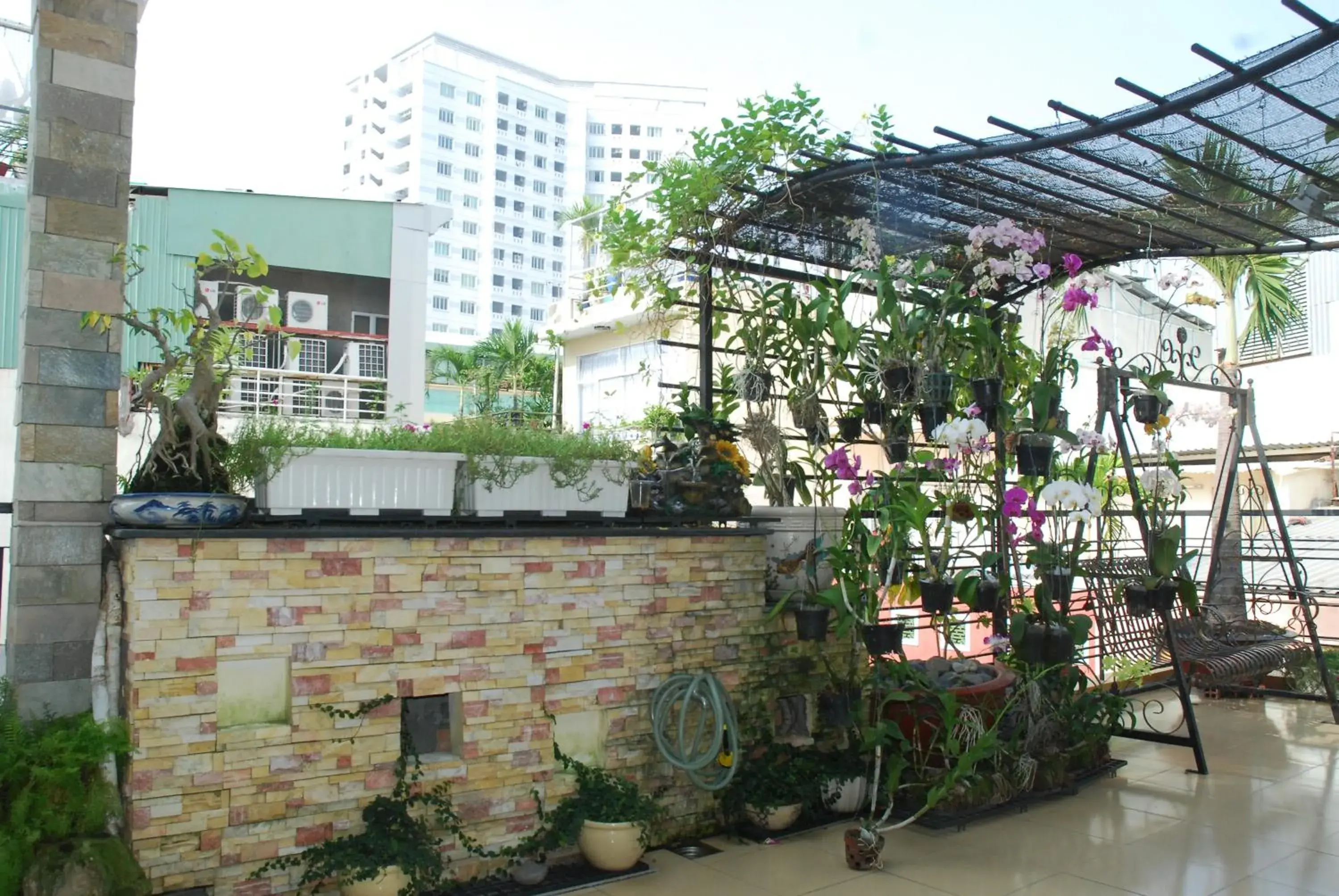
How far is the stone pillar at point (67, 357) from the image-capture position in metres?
3.29

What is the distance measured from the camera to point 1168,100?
150 inches

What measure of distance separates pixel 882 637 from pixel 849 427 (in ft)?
3.85

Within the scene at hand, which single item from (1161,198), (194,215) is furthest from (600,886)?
(194,215)

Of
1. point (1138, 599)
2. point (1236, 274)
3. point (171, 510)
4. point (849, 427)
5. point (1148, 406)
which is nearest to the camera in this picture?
point (171, 510)

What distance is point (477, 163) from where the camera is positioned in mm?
71188

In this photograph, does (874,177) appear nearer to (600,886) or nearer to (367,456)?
(367,456)

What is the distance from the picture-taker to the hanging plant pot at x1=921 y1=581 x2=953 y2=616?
4141 millimetres

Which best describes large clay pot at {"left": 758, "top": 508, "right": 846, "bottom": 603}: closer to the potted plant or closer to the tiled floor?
the tiled floor

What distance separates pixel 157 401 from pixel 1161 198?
4602mm

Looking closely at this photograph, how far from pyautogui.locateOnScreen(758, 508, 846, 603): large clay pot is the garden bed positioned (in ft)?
4.55

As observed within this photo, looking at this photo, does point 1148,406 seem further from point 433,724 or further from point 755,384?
point 433,724

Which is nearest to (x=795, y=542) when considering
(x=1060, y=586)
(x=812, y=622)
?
(x=812, y=622)

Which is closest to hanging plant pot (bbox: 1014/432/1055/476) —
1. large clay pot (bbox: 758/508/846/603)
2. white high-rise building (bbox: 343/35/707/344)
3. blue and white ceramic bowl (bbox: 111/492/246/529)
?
large clay pot (bbox: 758/508/846/603)

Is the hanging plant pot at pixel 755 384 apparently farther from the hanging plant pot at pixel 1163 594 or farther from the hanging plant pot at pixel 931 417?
the hanging plant pot at pixel 1163 594
